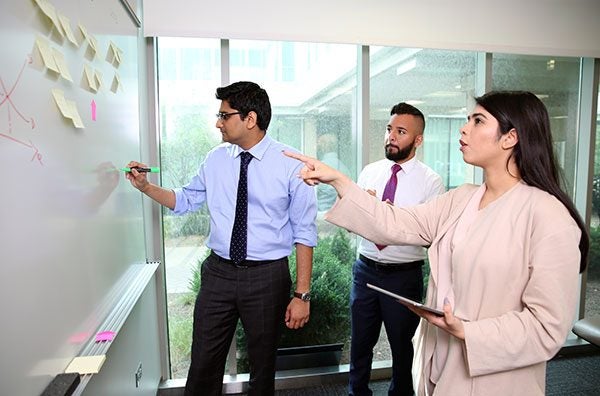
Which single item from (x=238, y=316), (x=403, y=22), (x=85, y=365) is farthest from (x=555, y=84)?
(x=85, y=365)

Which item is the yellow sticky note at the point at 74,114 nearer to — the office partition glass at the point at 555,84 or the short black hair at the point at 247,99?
the short black hair at the point at 247,99

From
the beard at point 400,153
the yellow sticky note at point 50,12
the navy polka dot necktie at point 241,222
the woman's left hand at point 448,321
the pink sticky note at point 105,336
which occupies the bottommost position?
the pink sticky note at point 105,336

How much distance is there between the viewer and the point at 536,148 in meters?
Answer: 1.09

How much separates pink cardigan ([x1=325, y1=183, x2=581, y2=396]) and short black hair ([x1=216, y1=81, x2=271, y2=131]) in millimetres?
668

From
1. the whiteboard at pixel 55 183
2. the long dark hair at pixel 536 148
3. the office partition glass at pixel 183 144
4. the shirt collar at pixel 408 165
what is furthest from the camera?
the office partition glass at pixel 183 144

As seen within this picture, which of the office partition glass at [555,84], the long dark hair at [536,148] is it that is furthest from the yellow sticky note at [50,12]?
the office partition glass at [555,84]

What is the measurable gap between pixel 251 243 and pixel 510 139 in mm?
1043

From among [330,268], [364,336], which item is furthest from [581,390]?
[330,268]

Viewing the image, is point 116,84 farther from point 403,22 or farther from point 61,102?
point 403,22

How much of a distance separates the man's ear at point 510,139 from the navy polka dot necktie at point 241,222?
3.32ft

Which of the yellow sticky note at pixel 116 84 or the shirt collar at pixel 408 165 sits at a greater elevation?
the yellow sticky note at pixel 116 84

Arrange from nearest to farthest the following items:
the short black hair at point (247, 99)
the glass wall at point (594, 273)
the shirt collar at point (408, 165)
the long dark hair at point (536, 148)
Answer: the long dark hair at point (536, 148)
the short black hair at point (247, 99)
the shirt collar at point (408, 165)
the glass wall at point (594, 273)

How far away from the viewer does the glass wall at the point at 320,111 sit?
7.29 feet

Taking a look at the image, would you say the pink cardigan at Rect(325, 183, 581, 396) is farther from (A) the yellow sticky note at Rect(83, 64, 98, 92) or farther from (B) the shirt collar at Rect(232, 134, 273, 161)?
(A) the yellow sticky note at Rect(83, 64, 98, 92)
